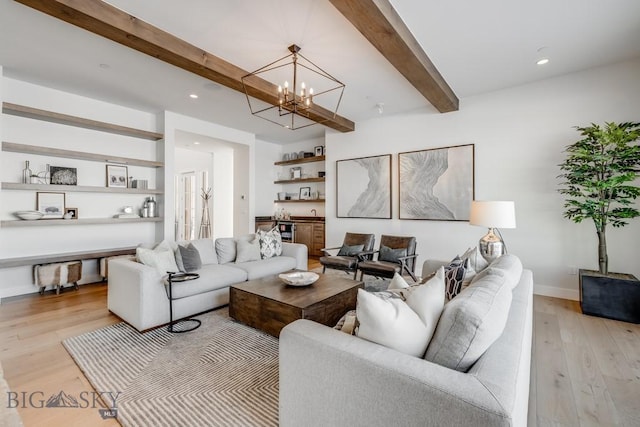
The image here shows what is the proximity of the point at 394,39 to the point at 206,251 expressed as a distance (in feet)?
10.2

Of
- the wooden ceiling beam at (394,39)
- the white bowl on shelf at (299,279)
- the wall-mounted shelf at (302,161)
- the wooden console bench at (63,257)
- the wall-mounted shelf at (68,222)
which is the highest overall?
the wooden ceiling beam at (394,39)

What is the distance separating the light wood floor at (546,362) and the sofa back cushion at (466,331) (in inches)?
42.3

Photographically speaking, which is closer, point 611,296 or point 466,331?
point 466,331

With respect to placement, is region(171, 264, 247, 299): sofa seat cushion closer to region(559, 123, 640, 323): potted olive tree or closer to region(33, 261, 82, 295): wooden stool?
region(33, 261, 82, 295): wooden stool

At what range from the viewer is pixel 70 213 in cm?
415

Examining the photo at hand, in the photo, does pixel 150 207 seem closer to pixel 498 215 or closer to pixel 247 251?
pixel 247 251

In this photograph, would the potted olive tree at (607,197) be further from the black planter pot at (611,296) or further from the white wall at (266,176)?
the white wall at (266,176)

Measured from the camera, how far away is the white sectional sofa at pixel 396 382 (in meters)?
0.83

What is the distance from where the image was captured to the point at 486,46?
298 centimetres

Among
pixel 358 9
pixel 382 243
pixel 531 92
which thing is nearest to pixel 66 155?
pixel 358 9

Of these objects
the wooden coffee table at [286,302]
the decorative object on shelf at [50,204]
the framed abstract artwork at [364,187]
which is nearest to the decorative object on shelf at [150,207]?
the decorative object on shelf at [50,204]

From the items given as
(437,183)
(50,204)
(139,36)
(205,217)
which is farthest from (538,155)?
(205,217)

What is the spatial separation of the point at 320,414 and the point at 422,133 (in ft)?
14.8

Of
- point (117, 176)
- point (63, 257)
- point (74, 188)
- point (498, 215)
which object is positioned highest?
point (117, 176)
